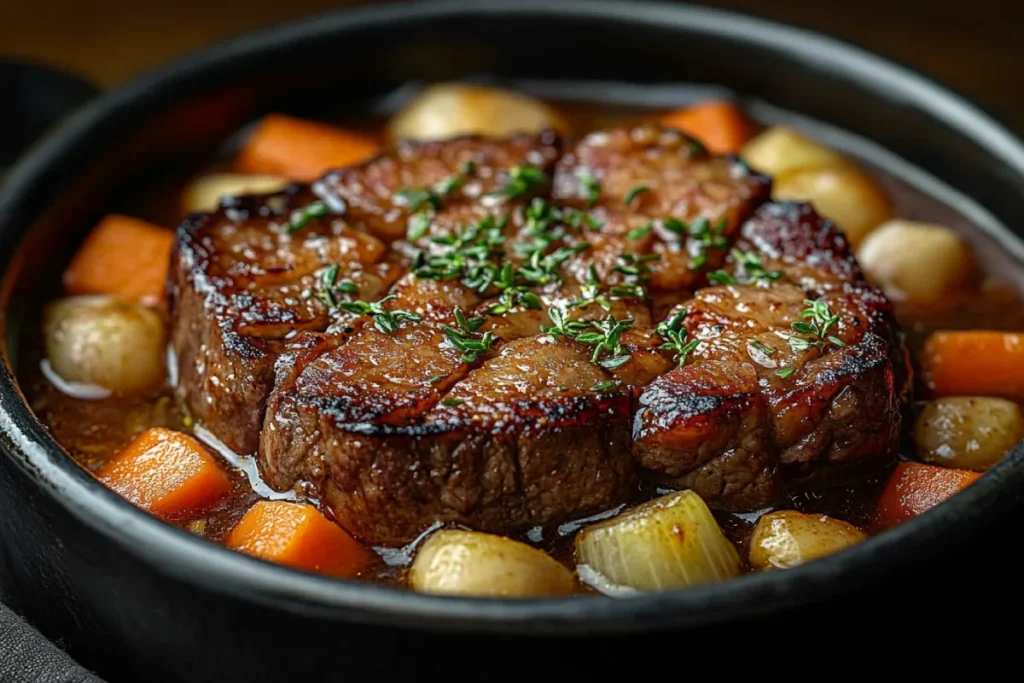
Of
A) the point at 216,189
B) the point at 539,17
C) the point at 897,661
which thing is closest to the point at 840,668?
the point at 897,661

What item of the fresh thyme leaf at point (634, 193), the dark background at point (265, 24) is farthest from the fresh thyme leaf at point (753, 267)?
the dark background at point (265, 24)

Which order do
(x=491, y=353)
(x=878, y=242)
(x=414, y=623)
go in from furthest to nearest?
(x=878, y=242)
(x=491, y=353)
(x=414, y=623)

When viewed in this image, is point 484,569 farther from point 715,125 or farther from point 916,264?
point 715,125

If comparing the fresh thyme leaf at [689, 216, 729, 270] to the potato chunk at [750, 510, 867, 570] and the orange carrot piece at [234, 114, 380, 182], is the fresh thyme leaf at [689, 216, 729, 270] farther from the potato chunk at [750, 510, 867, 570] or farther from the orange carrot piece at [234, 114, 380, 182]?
the orange carrot piece at [234, 114, 380, 182]

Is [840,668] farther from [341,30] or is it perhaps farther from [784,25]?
[341,30]

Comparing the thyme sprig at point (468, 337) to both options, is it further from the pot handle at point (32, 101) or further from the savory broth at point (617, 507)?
the pot handle at point (32, 101)

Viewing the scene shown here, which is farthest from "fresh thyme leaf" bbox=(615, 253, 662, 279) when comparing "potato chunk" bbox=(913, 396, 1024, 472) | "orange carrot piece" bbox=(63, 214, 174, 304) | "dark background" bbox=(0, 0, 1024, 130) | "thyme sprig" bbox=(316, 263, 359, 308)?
"dark background" bbox=(0, 0, 1024, 130)

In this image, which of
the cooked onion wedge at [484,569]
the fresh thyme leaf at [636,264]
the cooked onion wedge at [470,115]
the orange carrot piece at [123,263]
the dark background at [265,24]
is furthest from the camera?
the dark background at [265,24]
